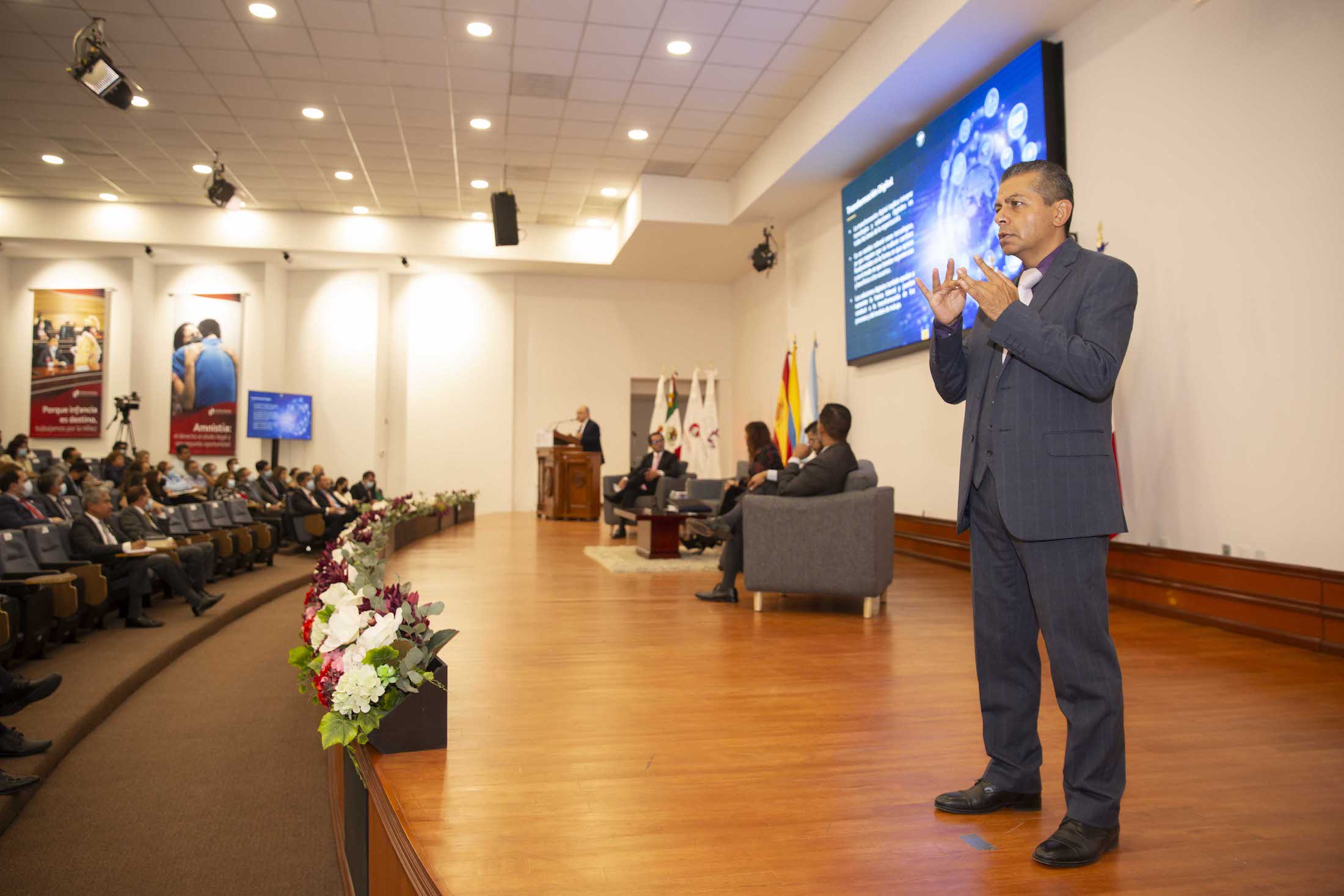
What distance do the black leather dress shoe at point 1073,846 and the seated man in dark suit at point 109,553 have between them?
18.4 ft

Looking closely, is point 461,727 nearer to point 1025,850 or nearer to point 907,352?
point 1025,850

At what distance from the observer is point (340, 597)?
2680 mm

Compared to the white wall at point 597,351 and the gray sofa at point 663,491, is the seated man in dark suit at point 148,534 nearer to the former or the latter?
the gray sofa at point 663,491

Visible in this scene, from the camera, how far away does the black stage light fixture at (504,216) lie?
10641 millimetres

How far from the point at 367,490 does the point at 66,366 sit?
199 inches

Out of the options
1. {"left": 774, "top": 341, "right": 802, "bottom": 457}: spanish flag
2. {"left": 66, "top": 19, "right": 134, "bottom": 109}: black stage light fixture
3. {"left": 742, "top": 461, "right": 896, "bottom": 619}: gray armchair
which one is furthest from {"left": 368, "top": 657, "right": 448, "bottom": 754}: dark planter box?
{"left": 774, "top": 341, "right": 802, "bottom": 457}: spanish flag

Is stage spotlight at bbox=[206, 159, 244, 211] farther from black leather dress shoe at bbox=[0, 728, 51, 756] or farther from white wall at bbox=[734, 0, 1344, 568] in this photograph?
white wall at bbox=[734, 0, 1344, 568]

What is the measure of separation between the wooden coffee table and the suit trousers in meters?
5.43

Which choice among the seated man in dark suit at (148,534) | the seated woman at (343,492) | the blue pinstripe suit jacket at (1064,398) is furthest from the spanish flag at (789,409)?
the blue pinstripe suit jacket at (1064,398)

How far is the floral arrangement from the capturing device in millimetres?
2359

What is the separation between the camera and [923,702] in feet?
10.2

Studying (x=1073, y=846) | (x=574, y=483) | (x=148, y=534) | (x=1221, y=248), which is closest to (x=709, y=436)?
(x=574, y=483)

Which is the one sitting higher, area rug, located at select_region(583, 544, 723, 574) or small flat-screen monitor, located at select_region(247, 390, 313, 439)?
small flat-screen monitor, located at select_region(247, 390, 313, 439)

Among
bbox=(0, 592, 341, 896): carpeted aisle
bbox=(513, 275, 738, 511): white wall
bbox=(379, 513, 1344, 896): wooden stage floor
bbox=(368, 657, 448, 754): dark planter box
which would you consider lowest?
bbox=(0, 592, 341, 896): carpeted aisle
